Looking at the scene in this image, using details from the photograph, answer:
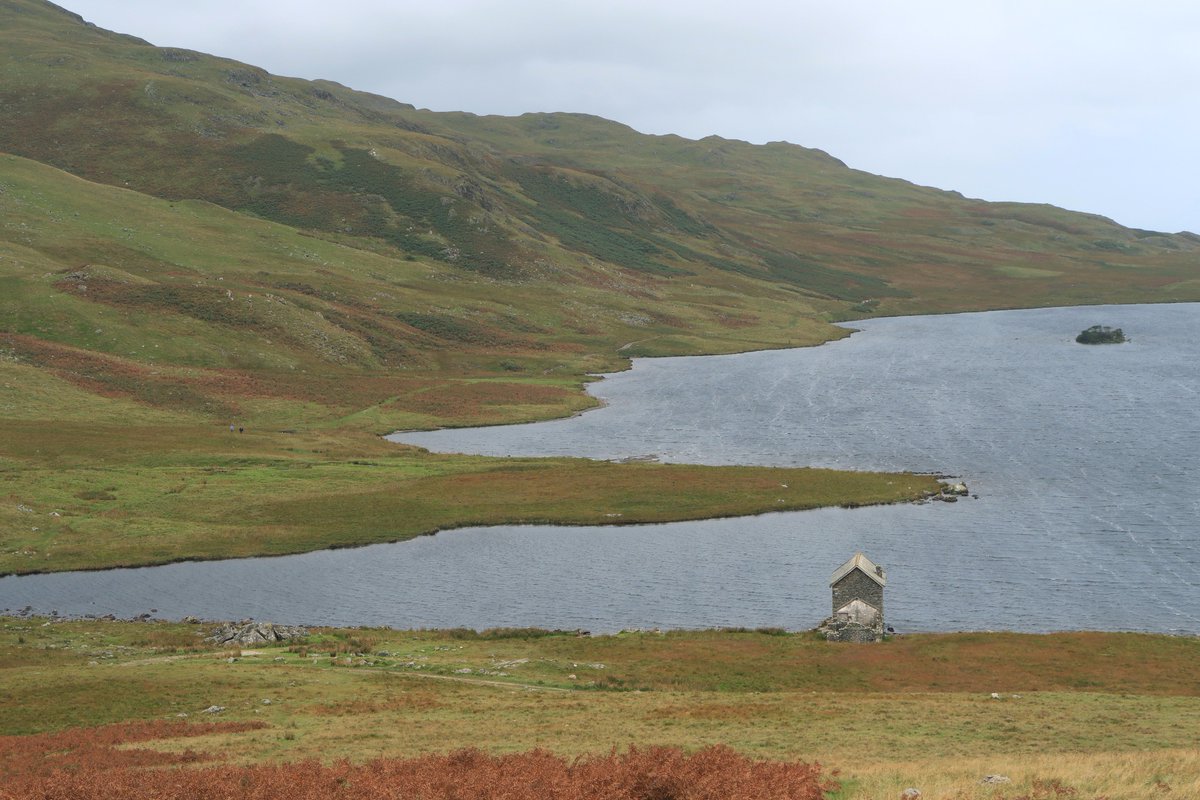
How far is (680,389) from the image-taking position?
170250 mm

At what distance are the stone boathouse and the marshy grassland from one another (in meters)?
1.67

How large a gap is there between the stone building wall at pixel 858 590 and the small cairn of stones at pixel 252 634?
29541mm

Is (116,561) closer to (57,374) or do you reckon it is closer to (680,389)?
(57,374)

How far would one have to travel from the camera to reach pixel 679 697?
4453cm

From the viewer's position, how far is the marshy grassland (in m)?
31.3

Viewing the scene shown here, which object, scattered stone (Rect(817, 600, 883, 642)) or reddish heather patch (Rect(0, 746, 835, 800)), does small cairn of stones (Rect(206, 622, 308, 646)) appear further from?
scattered stone (Rect(817, 600, 883, 642))

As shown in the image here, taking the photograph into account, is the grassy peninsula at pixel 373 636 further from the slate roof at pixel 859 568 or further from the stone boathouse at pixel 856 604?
the slate roof at pixel 859 568

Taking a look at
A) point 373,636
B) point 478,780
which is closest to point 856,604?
point 373,636

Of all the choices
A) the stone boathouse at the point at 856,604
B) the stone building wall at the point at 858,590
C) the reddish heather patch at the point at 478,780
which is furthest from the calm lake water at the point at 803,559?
the reddish heather patch at the point at 478,780

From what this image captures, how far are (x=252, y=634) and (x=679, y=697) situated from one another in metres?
25.0

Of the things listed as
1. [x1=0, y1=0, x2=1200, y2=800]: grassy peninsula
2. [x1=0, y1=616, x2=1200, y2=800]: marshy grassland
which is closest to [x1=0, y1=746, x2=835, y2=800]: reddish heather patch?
[x1=0, y1=0, x2=1200, y2=800]: grassy peninsula

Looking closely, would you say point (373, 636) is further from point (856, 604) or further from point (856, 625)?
point (856, 604)

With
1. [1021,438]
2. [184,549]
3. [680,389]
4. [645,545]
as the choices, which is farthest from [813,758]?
[680,389]

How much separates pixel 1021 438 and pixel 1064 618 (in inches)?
2449
